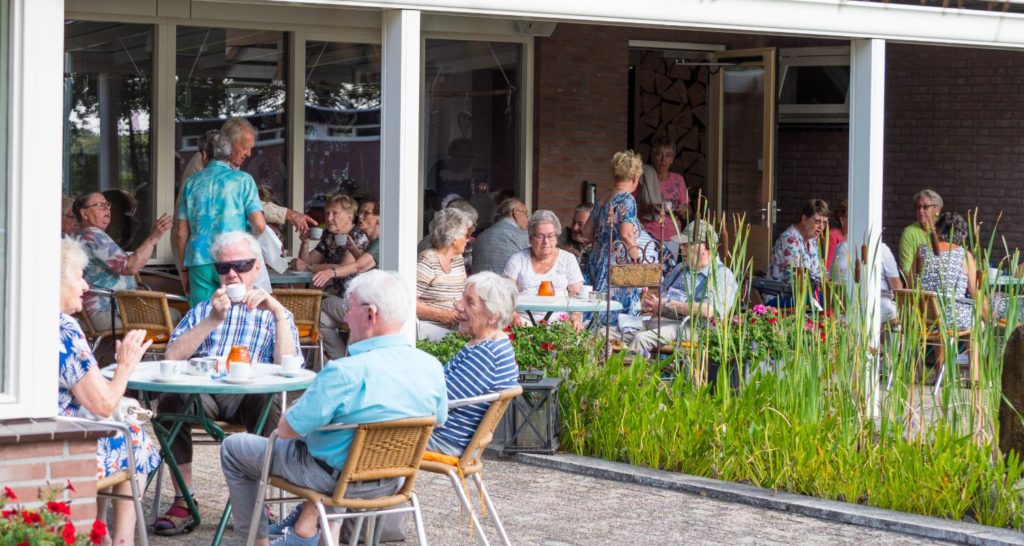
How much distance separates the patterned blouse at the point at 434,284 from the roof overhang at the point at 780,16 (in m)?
1.40

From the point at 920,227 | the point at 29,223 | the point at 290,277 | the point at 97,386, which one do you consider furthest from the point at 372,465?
the point at 920,227

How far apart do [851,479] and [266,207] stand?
5154 mm

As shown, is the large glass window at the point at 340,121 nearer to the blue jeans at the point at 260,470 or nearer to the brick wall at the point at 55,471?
the blue jeans at the point at 260,470

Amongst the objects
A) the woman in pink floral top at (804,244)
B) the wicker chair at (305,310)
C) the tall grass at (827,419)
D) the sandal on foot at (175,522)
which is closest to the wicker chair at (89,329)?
the wicker chair at (305,310)

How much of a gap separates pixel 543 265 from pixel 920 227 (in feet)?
10.2

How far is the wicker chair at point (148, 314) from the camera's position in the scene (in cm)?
723

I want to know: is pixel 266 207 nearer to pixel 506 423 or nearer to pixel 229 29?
pixel 229 29

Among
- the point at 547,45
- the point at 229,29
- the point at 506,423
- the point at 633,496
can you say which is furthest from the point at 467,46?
the point at 633,496

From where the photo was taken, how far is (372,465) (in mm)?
3994

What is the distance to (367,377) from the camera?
3986 mm

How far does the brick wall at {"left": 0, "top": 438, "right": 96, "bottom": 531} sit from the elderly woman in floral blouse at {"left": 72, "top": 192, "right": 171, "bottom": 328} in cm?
401

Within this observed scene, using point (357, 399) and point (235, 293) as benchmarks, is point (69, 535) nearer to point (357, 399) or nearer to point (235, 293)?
point (357, 399)

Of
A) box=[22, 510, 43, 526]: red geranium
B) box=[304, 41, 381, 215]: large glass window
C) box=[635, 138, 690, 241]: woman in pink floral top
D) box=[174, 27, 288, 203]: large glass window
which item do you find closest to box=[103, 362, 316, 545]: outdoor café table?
box=[22, 510, 43, 526]: red geranium

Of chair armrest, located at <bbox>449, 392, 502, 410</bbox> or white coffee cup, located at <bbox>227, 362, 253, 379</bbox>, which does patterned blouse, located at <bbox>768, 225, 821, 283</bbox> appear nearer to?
chair armrest, located at <bbox>449, 392, 502, 410</bbox>
